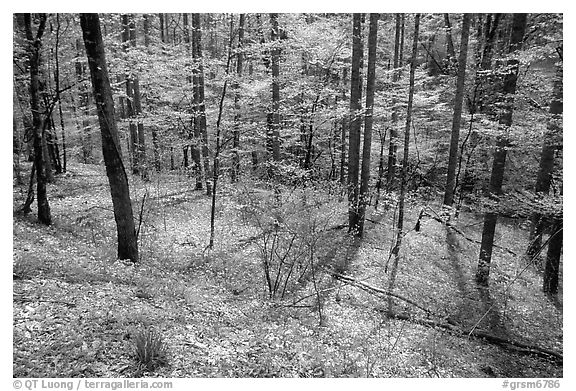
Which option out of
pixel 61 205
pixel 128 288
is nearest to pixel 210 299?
pixel 128 288

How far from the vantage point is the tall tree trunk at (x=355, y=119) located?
9906 mm

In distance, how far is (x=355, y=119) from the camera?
10.3 meters

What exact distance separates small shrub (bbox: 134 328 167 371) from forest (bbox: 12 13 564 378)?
2 centimetres

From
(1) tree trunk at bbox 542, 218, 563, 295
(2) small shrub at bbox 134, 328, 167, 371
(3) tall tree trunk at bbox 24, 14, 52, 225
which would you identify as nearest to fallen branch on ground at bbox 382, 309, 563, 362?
(1) tree trunk at bbox 542, 218, 563, 295

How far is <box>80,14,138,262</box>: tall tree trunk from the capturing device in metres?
6.03

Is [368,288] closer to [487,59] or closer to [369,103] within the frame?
[369,103]

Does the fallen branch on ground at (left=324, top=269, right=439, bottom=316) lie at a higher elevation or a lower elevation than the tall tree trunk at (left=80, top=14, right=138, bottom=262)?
lower

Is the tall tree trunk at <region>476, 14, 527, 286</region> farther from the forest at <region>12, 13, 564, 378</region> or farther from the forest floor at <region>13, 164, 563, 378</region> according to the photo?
the forest floor at <region>13, 164, 563, 378</region>

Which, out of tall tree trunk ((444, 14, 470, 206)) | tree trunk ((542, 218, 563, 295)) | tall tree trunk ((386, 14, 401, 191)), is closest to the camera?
tree trunk ((542, 218, 563, 295))

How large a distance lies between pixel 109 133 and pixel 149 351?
4207 mm

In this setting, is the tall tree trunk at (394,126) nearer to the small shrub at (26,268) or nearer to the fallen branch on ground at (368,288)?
the fallen branch on ground at (368,288)

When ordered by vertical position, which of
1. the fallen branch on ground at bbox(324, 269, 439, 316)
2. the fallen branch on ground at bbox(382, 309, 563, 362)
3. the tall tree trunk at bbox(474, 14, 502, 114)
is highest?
the tall tree trunk at bbox(474, 14, 502, 114)

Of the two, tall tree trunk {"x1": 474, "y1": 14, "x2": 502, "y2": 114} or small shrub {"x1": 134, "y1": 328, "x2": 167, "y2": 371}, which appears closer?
small shrub {"x1": 134, "y1": 328, "x2": 167, "y2": 371}
